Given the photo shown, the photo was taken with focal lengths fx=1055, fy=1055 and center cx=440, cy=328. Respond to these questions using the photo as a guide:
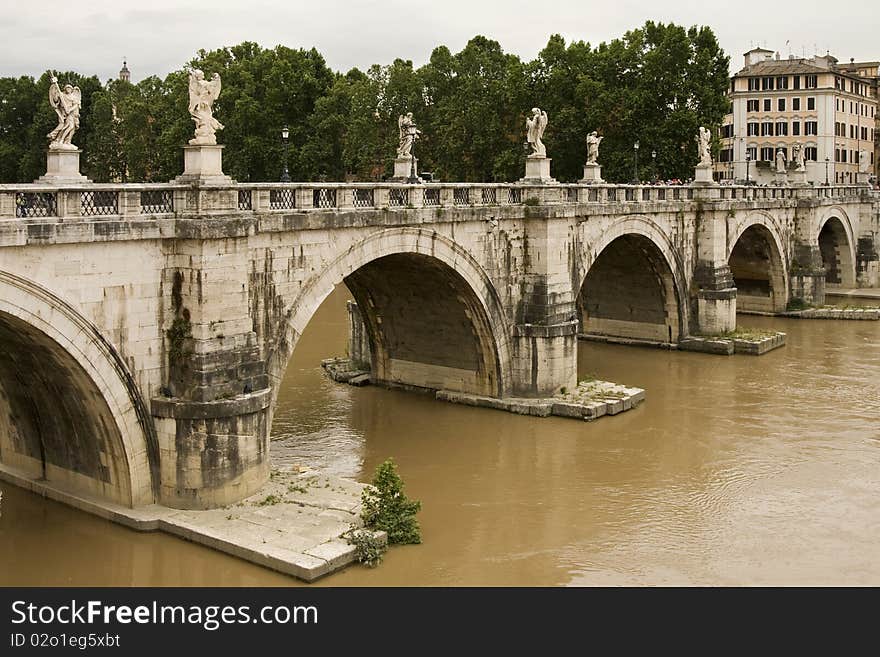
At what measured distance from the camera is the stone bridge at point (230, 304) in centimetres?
1684

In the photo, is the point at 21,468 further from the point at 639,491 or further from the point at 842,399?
the point at 842,399

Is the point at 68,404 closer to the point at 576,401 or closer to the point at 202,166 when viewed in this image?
the point at 202,166

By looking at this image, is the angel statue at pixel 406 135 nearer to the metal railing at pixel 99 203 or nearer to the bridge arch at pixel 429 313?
the bridge arch at pixel 429 313

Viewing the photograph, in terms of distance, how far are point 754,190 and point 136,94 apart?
130 ft

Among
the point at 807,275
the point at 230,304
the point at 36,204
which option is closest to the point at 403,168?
the point at 230,304

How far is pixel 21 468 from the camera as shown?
67.2 feet

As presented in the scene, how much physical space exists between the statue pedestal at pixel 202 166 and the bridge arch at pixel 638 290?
18.0m

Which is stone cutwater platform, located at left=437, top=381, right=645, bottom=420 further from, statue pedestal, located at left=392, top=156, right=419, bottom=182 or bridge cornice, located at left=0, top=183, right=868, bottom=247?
statue pedestal, located at left=392, top=156, right=419, bottom=182

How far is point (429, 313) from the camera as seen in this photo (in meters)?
27.8

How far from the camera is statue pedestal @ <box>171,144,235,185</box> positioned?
18.2 metres

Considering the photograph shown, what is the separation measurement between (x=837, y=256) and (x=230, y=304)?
4337cm

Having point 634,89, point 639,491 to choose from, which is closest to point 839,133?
point 634,89

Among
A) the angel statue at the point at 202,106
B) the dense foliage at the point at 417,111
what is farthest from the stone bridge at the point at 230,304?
the dense foliage at the point at 417,111
